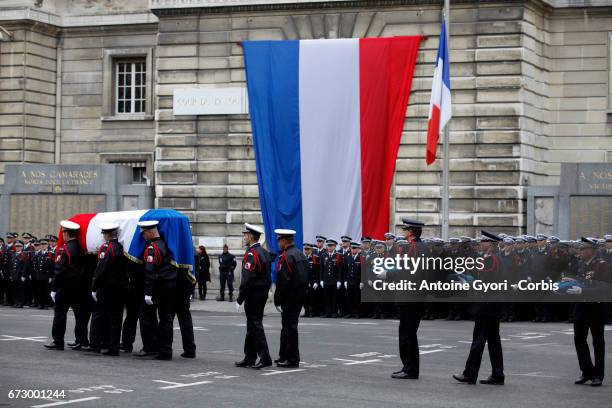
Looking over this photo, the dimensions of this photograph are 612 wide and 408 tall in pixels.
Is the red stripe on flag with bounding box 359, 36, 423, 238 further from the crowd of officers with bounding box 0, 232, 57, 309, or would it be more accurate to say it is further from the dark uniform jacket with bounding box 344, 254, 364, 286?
the crowd of officers with bounding box 0, 232, 57, 309

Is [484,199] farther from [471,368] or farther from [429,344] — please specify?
[471,368]

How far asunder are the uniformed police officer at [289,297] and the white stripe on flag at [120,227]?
2.30 metres

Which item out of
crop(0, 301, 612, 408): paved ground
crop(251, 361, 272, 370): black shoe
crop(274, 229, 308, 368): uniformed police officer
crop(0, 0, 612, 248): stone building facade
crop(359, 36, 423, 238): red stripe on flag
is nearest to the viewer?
crop(0, 301, 612, 408): paved ground

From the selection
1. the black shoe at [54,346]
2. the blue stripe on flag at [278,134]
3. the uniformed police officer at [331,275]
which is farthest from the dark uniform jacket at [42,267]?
the black shoe at [54,346]

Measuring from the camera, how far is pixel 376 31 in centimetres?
3266

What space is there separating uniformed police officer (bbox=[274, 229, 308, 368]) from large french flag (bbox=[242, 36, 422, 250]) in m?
15.6

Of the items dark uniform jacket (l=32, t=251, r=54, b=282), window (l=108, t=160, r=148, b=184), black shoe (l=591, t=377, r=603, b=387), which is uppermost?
window (l=108, t=160, r=148, b=184)

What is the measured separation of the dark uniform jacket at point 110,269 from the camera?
1733cm

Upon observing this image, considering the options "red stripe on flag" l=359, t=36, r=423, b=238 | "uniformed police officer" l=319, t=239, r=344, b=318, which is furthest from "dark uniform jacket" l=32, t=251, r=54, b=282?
"red stripe on flag" l=359, t=36, r=423, b=238

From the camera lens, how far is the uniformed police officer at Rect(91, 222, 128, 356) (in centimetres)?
1731

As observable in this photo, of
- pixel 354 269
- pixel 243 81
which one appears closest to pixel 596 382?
pixel 354 269

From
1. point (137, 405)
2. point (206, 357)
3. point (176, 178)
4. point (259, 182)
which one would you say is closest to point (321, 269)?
point (259, 182)

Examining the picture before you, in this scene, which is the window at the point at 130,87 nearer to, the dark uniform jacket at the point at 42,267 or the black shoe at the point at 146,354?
the dark uniform jacket at the point at 42,267

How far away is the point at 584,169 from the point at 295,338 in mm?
15934
